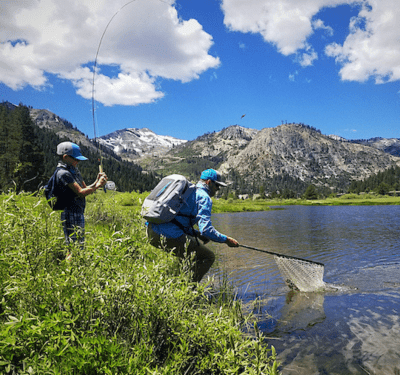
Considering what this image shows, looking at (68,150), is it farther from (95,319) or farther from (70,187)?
(95,319)

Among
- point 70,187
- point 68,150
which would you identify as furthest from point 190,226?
point 68,150

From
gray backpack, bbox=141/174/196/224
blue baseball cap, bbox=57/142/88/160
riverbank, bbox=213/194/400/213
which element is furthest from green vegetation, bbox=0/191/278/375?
riverbank, bbox=213/194/400/213

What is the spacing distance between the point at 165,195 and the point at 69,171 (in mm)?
2219

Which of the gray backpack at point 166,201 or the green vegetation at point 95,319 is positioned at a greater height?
the gray backpack at point 166,201

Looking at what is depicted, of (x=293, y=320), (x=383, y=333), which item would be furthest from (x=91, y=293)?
(x=383, y=333)

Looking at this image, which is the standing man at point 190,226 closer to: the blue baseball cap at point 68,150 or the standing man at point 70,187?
the standing man at point 70,187

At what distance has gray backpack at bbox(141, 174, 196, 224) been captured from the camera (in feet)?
18.4

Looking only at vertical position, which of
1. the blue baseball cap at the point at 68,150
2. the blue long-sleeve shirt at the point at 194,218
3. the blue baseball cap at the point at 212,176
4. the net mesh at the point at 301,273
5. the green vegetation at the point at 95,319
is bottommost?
the net mesh at the point at 301,273

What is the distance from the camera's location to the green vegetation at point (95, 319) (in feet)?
8.50

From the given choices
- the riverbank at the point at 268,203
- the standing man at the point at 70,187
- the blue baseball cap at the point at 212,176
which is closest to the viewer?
the standing man at the point at 70,187

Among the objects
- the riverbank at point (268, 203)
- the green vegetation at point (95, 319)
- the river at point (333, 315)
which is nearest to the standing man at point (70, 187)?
the green vegetation at point (95, 319)

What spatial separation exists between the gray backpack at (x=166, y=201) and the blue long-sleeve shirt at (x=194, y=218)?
0.88ft

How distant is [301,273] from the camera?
9.24 meters

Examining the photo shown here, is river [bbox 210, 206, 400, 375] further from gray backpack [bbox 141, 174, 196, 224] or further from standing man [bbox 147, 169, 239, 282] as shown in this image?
gray backpack [bbox 141, 174, 196, 224]
